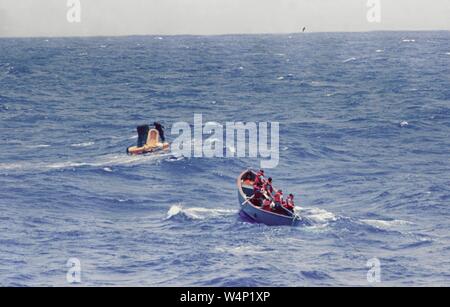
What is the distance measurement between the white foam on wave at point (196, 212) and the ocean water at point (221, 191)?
125 mm

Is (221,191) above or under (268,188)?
above

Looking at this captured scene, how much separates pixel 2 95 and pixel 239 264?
8008 cm

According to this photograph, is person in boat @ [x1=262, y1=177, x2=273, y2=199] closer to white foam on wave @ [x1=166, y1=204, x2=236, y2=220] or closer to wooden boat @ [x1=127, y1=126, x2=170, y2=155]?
white foam on wave @ [x1=166, y1=204, x2=236, y2=220]

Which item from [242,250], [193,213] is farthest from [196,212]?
[242,250]

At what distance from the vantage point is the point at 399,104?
292 ft

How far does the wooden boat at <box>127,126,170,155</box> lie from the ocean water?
4.60 ft

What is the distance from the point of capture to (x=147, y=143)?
6341 centimetres

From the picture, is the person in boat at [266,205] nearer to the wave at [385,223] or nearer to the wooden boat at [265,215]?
the wooden boat at [265,215]

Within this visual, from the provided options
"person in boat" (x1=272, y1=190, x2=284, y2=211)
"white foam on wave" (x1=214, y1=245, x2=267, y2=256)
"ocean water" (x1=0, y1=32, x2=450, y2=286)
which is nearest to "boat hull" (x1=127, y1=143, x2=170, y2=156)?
"ocean water" (x1=0, y1=32, x2=450, y2=286)

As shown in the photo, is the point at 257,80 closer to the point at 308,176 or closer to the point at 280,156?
the point at 280,156

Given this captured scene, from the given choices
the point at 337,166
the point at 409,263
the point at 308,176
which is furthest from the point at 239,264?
the point at 337,166

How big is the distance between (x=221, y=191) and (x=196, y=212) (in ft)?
22.7

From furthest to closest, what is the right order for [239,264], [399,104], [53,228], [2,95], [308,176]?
[2,95], [399,104], [308,176], [53,228], [239,264]

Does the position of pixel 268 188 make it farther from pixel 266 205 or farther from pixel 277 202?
pixel 277 202
